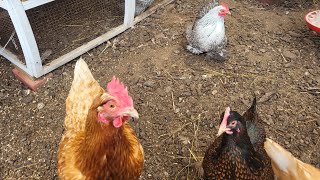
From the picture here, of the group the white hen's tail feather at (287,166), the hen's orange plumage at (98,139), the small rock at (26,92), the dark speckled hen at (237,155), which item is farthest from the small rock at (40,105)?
the white hen's tail feather at (287,166)

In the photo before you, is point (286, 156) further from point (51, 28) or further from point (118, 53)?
point (51, 28)

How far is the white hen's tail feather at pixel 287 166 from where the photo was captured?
5.38 ft

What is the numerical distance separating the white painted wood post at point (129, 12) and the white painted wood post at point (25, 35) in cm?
109

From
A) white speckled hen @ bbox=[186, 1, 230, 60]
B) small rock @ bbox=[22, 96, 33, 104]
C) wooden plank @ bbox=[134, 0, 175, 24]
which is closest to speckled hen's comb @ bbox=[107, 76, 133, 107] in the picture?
small rock @ bbox=[22, 96, 33, 104]

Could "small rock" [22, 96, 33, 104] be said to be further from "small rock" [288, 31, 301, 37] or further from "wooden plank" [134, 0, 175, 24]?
"small rock" [288, 31, 301, 37]

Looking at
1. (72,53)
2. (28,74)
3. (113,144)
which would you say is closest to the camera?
(113,144)

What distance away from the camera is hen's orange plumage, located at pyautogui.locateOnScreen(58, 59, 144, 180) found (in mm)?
1281

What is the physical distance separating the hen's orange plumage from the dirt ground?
0.62 m

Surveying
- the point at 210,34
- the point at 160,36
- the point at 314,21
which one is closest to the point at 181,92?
the point at 210,34

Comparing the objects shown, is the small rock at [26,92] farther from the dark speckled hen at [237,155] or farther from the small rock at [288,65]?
the small rock at [288,65]

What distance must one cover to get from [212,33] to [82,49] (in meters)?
1.32

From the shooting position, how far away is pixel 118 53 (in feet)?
10.1

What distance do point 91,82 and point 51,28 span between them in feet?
4.32

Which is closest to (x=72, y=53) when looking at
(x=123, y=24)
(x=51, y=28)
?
(x=51, y=28)
